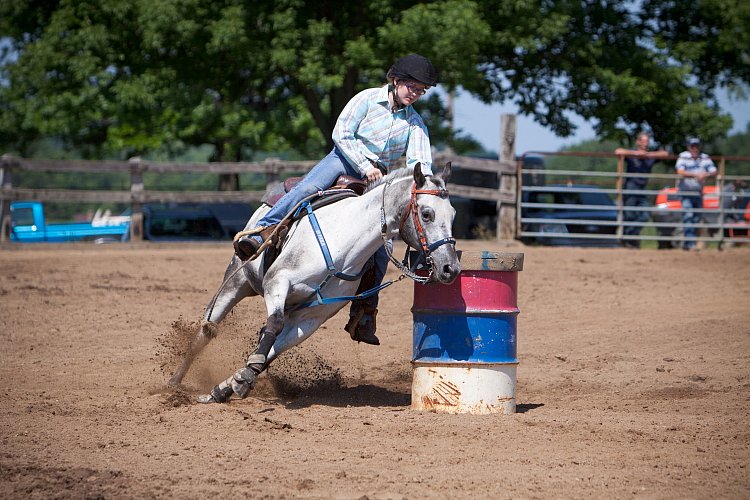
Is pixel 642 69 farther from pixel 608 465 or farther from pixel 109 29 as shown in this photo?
→ pixel 608 465

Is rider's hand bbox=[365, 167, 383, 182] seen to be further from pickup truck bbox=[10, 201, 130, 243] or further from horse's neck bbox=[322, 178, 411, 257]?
pickup truck bbox=[10, 201, 130, 243]

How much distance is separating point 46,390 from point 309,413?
2180 mm

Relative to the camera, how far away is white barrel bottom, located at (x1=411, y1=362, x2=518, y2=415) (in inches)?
257

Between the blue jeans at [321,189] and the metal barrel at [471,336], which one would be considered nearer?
the metal barrel at [471,336]

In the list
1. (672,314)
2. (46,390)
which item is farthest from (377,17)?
(46,390)

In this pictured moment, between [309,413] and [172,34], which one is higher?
[172,34]

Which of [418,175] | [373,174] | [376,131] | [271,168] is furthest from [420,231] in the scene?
[271,168]

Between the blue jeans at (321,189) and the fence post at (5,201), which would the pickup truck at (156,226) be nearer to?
the fence post at (5,201)

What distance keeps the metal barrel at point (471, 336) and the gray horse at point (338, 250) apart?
1.05 ft

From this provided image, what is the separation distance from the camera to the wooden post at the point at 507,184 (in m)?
17.6

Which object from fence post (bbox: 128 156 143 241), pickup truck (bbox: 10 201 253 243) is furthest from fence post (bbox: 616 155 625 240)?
fence post (bbox: 128 156 143 241)

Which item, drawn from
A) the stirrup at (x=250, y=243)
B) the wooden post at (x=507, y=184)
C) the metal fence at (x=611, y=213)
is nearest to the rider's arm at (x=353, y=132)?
the stirrup at (x=250, y=243)

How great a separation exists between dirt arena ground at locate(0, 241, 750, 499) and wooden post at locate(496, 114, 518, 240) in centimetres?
428

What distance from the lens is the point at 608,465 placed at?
5.16m
